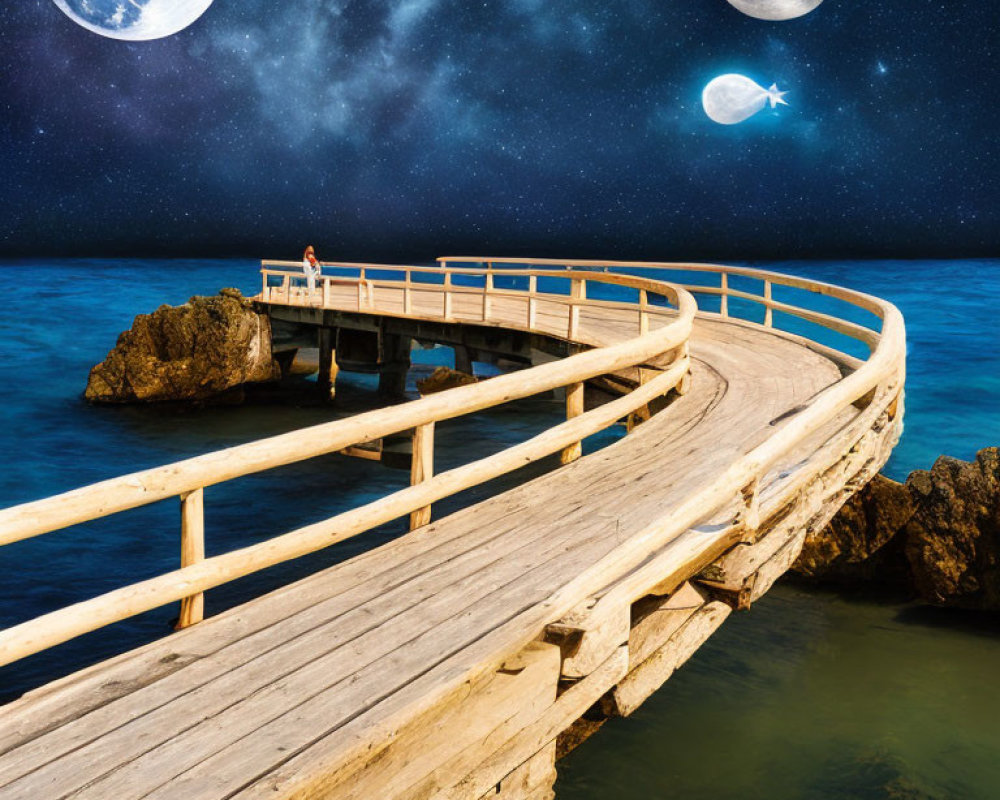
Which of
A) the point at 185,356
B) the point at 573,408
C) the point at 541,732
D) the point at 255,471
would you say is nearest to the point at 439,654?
the point at 541,732

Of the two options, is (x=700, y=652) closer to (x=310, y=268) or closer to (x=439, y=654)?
(x=439, y=654)

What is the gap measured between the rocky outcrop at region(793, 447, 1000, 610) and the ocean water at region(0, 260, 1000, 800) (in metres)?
0.37

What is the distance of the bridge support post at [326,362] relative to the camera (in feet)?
87.4

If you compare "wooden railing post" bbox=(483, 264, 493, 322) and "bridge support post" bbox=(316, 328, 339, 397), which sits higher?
"wooden railing post" bbox=(483, 264, 493, 322)

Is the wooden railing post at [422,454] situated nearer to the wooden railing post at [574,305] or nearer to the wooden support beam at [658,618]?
the wooden support beam at [658,618]

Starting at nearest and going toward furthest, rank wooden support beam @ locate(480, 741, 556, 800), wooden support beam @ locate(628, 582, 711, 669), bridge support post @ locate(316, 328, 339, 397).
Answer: wooden support beam @ locate(480, 741, 556, 800) < wooden support beam @ locate(628, 582, 711, 669) < bridge support post @ locate(316, 328, 339, 397)

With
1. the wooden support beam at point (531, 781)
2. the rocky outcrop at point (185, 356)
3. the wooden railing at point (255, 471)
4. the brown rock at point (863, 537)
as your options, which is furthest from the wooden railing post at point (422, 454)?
the rocky outcrop at point (185, 356)

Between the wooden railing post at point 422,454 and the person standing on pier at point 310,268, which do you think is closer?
the wooden railing post at point 422,454

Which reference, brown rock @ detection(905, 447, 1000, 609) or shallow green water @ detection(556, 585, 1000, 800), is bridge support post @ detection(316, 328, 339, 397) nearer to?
shallow green water @ detection(556, 585, 1000, 800)

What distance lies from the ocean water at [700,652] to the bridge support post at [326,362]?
77 centimetres

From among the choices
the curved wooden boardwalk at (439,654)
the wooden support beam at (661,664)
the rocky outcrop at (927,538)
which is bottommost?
the rocky outcrop at (927,538)

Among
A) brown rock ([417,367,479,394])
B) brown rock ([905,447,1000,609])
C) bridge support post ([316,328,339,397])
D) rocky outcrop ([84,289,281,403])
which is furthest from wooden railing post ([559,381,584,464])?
rocky outcrop ([84,289,281,403])

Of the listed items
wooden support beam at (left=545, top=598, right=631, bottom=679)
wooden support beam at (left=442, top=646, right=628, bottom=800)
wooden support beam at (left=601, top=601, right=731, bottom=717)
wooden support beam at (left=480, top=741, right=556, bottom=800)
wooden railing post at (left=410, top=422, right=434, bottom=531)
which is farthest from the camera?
→ wooden railing post at (left=410, top=422, right=434, bottom=531)

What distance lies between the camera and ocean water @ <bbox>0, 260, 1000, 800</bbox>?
23.2ft
